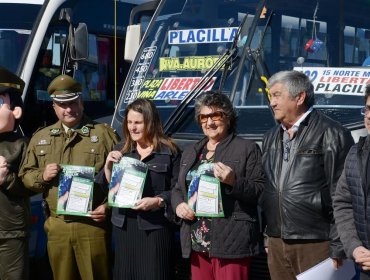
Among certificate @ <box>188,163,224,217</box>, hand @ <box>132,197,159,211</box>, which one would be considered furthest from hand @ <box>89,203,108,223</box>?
certificate @ <box>188,163,224,217</box>

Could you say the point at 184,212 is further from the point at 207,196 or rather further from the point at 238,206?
the point at 238,206

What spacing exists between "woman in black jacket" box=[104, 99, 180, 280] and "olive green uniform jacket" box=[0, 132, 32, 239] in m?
0.81

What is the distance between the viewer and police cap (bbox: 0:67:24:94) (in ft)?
19.8

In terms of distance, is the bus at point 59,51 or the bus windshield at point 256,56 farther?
the bus at point 59,51

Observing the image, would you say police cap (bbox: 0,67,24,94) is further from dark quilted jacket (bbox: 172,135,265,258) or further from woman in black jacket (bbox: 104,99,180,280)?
dark quilted jacket (bbox: 172,135,265,258)

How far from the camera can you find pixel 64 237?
5.64 meters

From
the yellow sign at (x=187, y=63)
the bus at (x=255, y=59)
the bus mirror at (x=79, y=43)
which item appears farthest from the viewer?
the bus mirror at (x=79, y=43)

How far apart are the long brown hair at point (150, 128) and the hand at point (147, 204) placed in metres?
0.34

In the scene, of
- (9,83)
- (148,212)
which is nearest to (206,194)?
(148,212)

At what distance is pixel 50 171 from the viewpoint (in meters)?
5.51

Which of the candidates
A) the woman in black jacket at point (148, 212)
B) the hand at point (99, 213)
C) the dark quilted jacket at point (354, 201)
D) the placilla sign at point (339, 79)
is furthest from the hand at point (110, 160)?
the dark quilted jacket at point (354, 201)

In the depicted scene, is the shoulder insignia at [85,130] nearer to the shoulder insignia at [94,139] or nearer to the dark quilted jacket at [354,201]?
the shoulder insignia at [94,139]

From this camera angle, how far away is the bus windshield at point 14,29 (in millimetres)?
8070

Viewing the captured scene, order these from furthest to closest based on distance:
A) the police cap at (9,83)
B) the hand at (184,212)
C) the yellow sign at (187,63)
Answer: the yellow sign at (187,63) < the police cap at (9,83) < the hand at (184,212)
